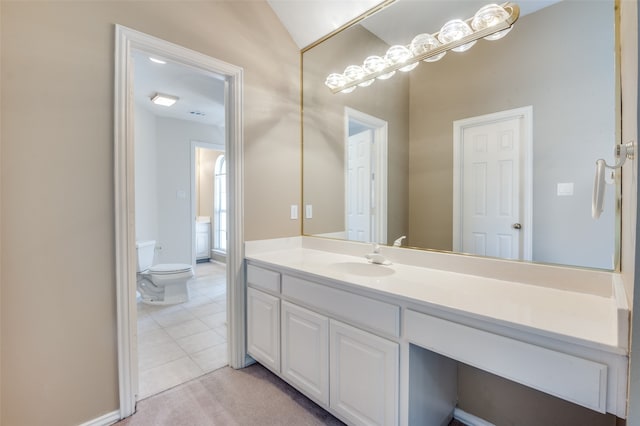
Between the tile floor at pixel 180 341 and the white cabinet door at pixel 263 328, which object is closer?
the white cabinet door at pixel 263 328

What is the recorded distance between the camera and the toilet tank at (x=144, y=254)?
3.42m

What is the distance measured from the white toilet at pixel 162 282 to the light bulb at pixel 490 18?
11.4ft

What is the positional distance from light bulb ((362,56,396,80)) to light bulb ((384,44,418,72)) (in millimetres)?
45

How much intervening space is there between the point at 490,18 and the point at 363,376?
1.82 m

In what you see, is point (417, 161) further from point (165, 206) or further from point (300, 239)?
point (165, 206)

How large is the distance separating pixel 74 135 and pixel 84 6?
66 cm

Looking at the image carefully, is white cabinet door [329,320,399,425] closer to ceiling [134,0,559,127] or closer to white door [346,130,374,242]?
white door [346,130,374,242]

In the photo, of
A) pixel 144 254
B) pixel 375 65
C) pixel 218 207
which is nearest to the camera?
pixel 375 65

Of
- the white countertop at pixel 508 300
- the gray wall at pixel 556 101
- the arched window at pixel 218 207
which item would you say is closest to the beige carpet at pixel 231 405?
the white countertop at pixel 508 300

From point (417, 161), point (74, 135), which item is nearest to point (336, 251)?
point (417, 161)

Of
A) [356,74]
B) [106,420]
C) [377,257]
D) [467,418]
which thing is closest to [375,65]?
[356,74]

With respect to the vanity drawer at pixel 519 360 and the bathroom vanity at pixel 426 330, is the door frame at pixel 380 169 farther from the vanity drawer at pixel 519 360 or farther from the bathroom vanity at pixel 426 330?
the vanity drawer at pixel 519 360

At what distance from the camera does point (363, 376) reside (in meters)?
1.34

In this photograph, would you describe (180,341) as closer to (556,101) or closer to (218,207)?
(556,101)
